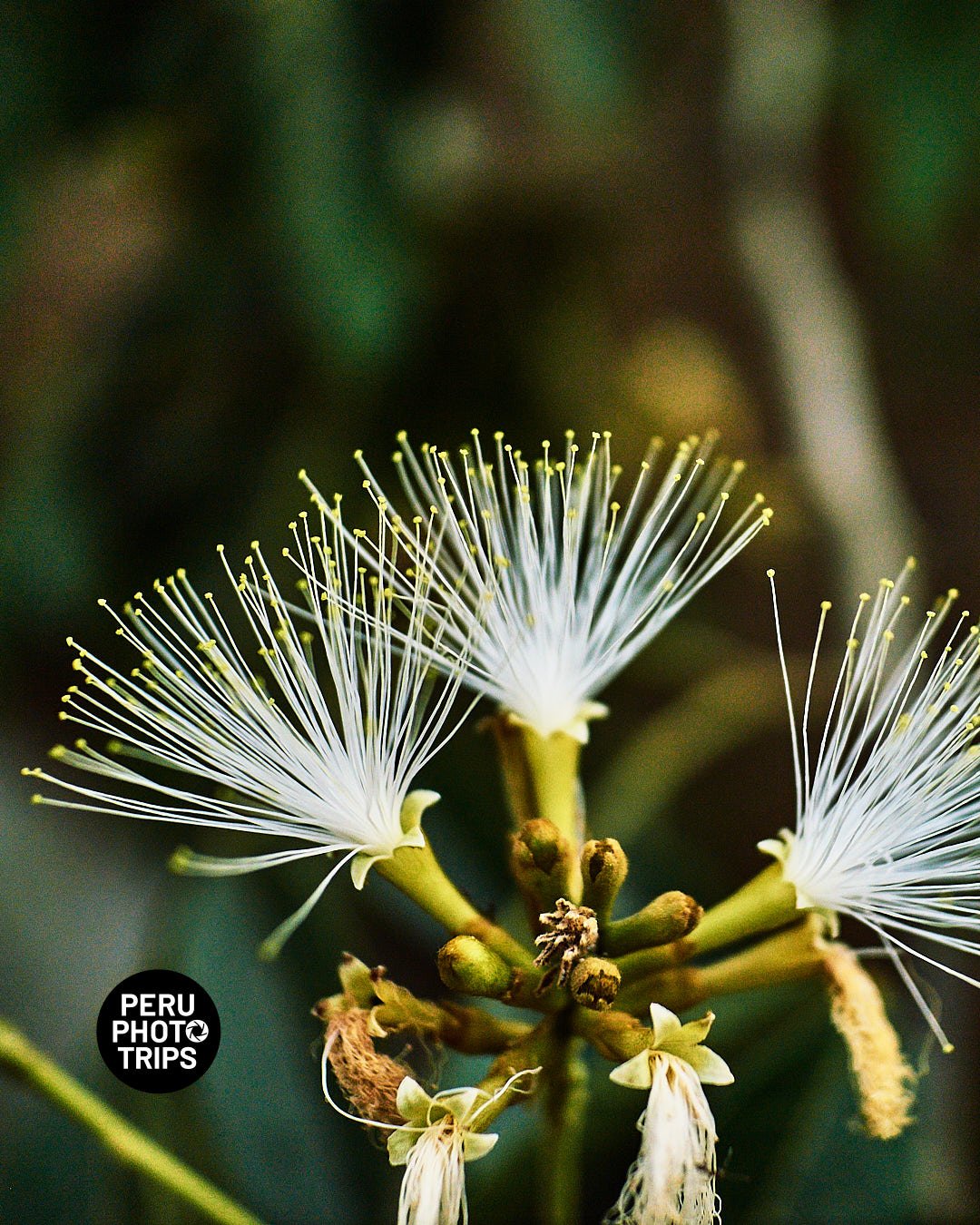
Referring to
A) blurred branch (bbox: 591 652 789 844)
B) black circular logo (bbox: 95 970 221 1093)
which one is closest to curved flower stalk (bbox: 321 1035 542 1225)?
black circular logo (bbox: 95 970 221 1093)

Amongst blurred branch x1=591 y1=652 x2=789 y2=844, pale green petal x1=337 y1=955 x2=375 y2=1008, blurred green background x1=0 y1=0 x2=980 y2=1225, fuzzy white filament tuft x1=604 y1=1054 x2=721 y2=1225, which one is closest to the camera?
fuzzy white filament tuft x1=604 y1=1054 x2=721 y2=1225

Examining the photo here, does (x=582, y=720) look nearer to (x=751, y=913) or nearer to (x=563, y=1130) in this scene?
(x=751, y=913)

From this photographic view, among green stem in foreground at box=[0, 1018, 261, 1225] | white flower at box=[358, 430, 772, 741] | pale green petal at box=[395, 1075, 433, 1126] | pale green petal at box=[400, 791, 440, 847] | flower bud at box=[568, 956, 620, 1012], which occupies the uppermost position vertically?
white flower at box=[358, 430, 772, 741]

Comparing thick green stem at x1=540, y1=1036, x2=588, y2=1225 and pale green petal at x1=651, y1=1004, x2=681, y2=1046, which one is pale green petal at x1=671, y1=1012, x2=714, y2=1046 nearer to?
pale green petal at x1=651, y1=1004, x2=681, y2=1046

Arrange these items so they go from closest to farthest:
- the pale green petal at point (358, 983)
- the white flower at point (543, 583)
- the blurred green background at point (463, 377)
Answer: the pale green petal at point (358, 983), the white flower at point (543, 583), the blurred green background at point (463, 377)

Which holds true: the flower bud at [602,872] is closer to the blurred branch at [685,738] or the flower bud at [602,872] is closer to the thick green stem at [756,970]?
the thick green stem at [756,970]

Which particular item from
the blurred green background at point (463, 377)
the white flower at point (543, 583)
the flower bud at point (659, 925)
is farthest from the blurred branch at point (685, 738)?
the flower bud at point (659, 925)

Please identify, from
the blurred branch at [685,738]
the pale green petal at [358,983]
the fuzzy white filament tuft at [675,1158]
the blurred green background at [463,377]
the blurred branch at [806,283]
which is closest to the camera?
the fuzzy white filament tuft at [675,1158]
